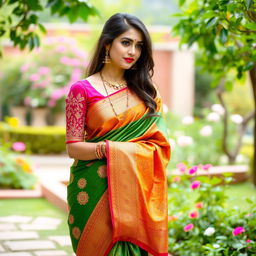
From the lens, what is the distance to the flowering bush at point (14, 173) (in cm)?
682

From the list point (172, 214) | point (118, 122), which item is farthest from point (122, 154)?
point (172, 214)

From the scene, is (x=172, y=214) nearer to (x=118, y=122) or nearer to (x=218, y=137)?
(x=118, y=122)

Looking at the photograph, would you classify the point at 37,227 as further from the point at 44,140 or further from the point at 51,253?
the point at 44,140

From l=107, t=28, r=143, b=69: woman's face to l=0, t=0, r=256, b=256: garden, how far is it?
2.01 ft

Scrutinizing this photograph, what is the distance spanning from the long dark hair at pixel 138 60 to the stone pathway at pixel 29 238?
6.09 ft

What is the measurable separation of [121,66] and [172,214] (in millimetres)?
2336

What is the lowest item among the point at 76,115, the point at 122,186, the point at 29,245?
the point at 29,245

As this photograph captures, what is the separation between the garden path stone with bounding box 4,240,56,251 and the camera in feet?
14.3

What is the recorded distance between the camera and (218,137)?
998 centimetres

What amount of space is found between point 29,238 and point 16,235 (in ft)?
0.44

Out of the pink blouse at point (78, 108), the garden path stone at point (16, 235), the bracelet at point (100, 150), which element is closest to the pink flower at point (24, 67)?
the garden path stone at point (16, 235)

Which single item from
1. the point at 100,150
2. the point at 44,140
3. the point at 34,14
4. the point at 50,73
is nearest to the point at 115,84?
the point at 100,150

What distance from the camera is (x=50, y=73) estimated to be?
13.8 m

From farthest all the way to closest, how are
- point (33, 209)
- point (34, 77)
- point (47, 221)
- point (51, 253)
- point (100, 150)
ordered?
point (34, 77) → point (33, 209) → point (47, 221) → point (51, 253) → point (100, 150)
